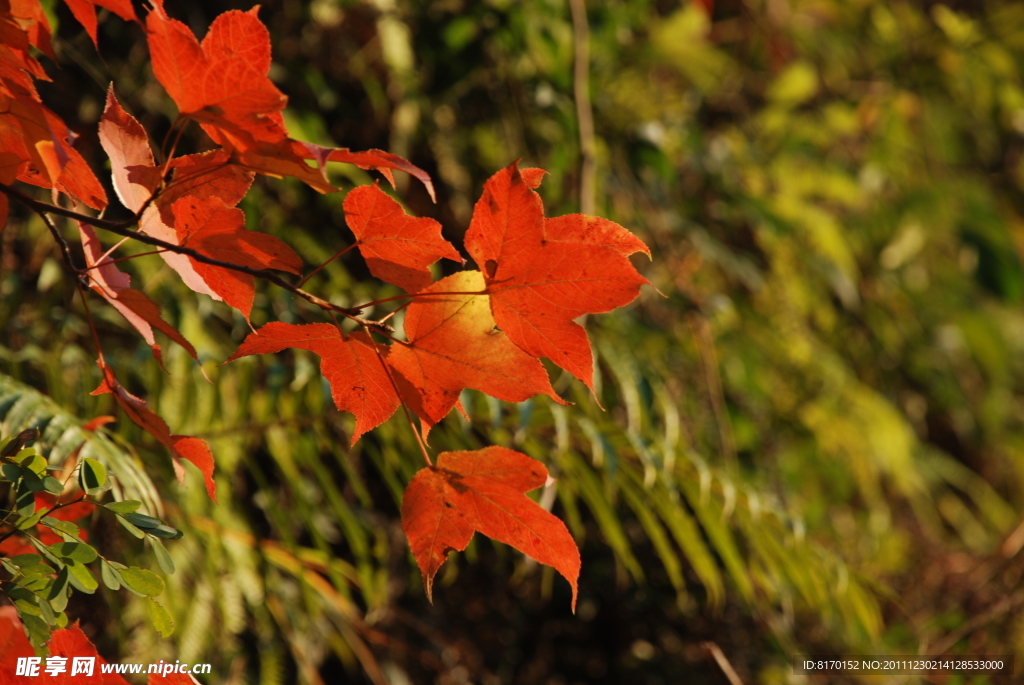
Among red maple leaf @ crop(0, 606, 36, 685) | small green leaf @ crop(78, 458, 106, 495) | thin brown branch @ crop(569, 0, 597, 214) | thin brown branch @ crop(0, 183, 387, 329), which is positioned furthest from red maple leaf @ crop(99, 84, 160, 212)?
thin brown branch @ crop(569, 0, 597, 214)

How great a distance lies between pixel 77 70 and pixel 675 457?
1.11 metres

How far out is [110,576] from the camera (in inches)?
16.0

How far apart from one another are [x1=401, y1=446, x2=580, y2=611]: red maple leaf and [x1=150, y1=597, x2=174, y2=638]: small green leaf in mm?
136

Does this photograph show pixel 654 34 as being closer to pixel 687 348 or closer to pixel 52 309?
pixel 687 348

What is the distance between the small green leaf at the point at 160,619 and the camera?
420 millimetres

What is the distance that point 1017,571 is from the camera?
1.60m

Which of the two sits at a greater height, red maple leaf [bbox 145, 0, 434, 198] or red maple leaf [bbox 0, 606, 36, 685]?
→ red maple leaf [bbox 145, 0, 434, 198]

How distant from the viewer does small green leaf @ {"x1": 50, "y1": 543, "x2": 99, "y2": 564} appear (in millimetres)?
397

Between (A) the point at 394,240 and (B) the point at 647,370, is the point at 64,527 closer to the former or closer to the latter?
(A) the point at 394,240

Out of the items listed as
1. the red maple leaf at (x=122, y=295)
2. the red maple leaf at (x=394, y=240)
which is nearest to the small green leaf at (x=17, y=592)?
the red maple leaf at (x=122, y=295)

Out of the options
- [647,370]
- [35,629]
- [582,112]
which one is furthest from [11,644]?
[582,112]

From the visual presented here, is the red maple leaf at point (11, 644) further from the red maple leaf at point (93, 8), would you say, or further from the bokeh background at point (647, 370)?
the red maple leaf at point (93, 8)

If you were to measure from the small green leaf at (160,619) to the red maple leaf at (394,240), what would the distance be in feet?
0.70

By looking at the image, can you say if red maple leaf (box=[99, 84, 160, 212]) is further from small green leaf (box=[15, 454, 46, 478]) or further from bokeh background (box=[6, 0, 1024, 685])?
small green leaf (box=[15, 454, 46, 478])
